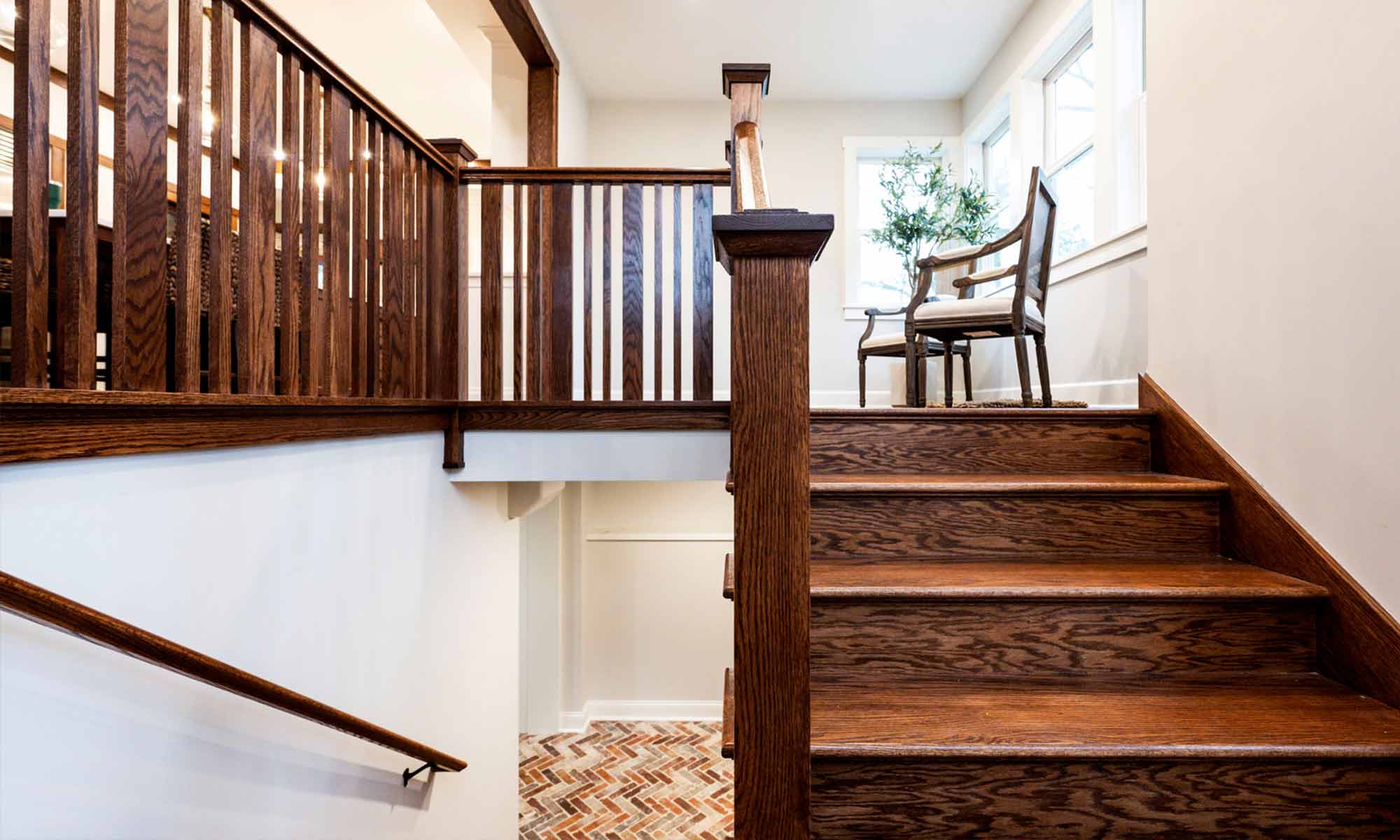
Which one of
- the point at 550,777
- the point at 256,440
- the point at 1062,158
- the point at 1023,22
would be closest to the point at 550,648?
the point at 550,777

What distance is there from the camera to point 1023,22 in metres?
3.95

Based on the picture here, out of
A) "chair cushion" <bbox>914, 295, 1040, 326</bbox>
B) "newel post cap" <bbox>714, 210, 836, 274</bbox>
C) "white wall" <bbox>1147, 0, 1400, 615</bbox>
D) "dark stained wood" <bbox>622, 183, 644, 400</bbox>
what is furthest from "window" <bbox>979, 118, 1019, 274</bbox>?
"newel post cap" <bbox>714, 210, 836, 274</bbox>

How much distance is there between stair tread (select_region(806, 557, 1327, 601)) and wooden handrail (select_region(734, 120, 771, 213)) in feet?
2.32

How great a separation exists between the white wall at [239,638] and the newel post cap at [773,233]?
0.95 meters

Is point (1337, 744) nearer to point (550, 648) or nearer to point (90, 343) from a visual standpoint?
point (90, 343)

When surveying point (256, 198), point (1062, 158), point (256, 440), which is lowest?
point (256, 440)

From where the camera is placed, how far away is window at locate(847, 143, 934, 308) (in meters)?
4.98

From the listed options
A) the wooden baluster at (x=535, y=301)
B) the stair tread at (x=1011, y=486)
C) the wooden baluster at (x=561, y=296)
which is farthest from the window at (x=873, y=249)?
the stair tread at (x=1011, y=486)

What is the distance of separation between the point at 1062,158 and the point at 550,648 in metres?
4.11

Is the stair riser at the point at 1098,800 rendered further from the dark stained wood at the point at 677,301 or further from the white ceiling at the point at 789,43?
the white ceiling at the point at 789,43

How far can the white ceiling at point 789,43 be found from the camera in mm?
3867

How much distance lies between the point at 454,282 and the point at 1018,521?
6.38ft

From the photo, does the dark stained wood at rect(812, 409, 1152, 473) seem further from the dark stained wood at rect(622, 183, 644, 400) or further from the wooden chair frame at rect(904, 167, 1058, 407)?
the dark stained wood at rect(622, 183, 644, 400)

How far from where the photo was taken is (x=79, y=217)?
1.01 meters
